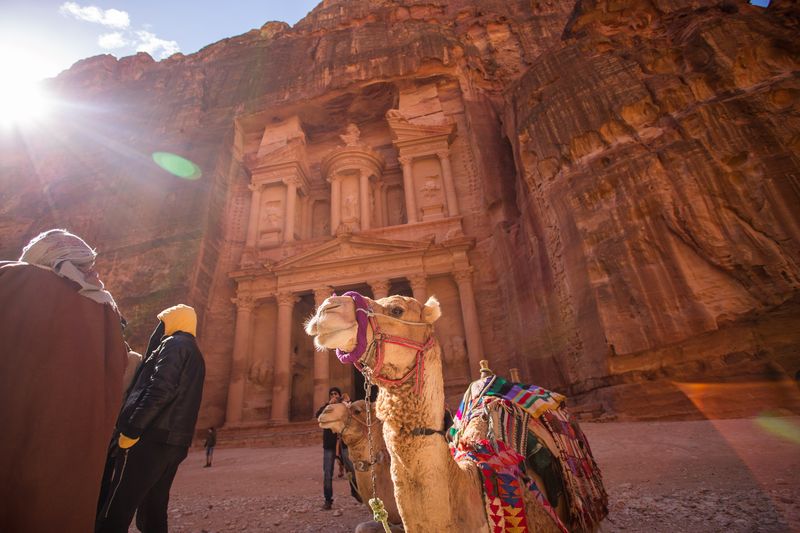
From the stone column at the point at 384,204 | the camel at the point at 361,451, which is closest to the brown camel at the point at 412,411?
the camel at the point at 361,451

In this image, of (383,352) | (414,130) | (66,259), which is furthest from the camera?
(414,130)

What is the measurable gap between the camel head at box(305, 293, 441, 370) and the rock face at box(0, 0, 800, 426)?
7774 millimetres

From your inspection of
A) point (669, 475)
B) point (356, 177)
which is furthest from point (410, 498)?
point (356, 177)

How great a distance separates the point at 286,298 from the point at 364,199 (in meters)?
6.25

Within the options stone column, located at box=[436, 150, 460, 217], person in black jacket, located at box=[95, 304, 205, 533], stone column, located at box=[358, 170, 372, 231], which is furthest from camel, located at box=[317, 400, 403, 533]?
stone column, located at box=[358, 170, 372, 231]

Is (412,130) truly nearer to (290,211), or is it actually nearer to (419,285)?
(290,211)

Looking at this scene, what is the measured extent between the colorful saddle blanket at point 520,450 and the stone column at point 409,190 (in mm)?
15556

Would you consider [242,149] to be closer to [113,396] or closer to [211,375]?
[211,375]

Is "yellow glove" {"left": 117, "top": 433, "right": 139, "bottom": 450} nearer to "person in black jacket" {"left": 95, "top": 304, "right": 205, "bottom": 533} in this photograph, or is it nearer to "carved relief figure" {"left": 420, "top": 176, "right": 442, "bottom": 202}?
"person in black jacket" {"left": 95, "top": 304, "right": 205, "bottom": 533}

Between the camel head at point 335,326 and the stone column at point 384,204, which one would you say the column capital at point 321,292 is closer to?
the stone column at point 384,204

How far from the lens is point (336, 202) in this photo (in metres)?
20.1

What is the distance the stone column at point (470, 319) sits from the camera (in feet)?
48.0

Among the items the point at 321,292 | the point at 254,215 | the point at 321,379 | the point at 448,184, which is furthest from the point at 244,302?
the point at 448,184

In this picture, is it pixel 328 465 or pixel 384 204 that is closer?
pixel 328 465
